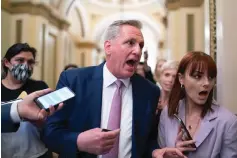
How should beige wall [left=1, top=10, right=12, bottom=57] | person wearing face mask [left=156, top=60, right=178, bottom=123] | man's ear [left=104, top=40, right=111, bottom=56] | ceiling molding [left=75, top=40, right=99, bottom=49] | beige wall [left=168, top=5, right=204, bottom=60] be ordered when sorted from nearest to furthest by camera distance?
man's ear [left=104, top=40, right=111, bottom=56]
person wearing face mask [left=156, top=60, right=178, bottom=123]
beige wall [left=168, top=5, right=204, bottom=60]
beige wall [left=1, top=10, right=12, bottom=57]
ceiling molding [left=75, top=40, right=99, bottom=49]

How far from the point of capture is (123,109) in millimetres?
2158

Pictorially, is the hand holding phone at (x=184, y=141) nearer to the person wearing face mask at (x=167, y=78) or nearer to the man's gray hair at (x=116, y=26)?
the man's gray hair at (x=116, y=26)

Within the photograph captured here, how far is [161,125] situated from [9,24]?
686cm

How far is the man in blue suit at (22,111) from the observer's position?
1767mm

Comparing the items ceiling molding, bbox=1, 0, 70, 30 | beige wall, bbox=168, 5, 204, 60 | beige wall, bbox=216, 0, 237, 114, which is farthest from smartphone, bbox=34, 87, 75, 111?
ceiling molding, bbox=1, 0, 70, 30

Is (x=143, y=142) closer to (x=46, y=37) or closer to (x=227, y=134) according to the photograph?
(x=227, y=134)

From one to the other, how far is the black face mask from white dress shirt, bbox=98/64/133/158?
32.9 inches

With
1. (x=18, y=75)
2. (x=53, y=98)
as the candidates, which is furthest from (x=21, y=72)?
(x=53, y=98)

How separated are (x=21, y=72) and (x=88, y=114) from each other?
0.97 metres

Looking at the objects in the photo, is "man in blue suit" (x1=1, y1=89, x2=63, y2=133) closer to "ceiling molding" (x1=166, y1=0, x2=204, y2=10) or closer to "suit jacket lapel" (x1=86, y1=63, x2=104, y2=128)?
"suit jacket lapel" (x1=86, y1=63, x2=104, y2=128)

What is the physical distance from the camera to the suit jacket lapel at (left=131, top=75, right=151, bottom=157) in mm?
2080

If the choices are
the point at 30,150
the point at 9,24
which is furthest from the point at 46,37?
the point at 30,150

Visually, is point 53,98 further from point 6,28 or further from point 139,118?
point 6,28

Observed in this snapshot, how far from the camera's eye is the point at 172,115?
2.16 metres
